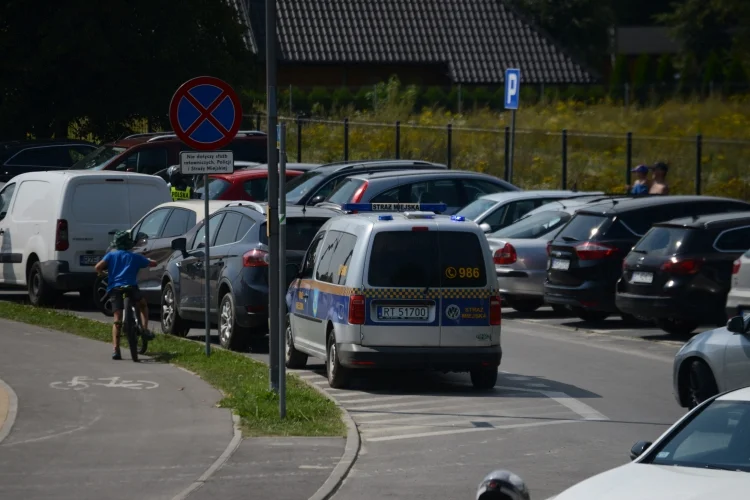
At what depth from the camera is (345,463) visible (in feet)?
34.2

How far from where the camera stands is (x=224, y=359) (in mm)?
15977

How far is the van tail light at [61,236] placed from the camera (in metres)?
21.6

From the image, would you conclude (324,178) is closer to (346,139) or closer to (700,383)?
(346,139)

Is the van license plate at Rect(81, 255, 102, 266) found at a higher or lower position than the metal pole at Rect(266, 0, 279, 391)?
lower

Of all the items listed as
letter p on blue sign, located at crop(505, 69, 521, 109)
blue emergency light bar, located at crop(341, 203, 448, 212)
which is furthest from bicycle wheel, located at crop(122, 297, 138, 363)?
letter p on blue sign, located at crop(505, 69, 521, 109)

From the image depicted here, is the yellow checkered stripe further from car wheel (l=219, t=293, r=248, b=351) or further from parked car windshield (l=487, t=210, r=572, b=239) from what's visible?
parked car windshield (l=487, t=210, r=572, b=239)

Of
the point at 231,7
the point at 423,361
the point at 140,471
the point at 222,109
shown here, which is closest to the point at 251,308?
the point at 222,109

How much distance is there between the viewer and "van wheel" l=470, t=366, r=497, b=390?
14.1 metres

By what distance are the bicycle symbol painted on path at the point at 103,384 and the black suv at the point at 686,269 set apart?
670 cm

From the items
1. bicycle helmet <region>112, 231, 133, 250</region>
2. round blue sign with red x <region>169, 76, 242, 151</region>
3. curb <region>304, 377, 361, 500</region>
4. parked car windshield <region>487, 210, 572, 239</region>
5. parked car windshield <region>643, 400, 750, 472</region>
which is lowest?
curb <region>304, 377, 361, 500</region>

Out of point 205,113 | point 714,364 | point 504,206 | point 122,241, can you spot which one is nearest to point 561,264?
point 504,206

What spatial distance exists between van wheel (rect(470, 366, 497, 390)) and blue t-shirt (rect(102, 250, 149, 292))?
409cm

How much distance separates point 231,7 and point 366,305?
28126 mm

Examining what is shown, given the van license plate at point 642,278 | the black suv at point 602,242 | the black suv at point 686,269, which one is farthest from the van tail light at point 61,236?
the van license plate at point 642,278
